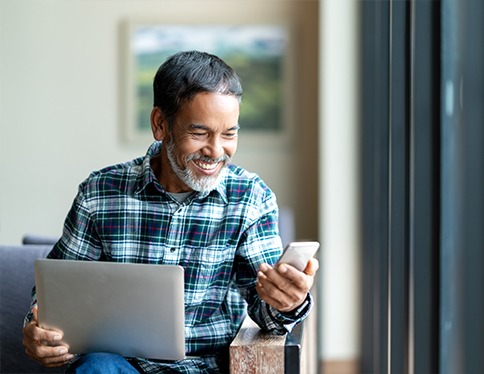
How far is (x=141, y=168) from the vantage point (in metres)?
1.91

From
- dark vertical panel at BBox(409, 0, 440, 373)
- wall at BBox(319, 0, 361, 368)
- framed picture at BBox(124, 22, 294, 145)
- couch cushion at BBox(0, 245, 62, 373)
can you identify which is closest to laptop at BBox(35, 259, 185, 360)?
couch cushion at BBox(0, 245, 62, 373)

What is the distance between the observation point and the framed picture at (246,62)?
464 cm

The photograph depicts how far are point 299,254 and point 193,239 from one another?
30 centimetres

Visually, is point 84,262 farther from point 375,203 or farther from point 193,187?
point 375,203

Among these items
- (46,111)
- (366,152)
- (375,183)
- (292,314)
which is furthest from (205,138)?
(366,152)

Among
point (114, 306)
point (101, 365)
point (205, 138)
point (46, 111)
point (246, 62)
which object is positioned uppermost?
point (246, 62)

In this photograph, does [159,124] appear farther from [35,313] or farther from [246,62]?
[246,62]

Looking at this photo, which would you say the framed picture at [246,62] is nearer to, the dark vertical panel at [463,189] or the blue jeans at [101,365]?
the dark vertical panel at [463,189]

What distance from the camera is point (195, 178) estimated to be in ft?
5.90

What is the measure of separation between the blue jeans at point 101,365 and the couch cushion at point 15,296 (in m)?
0.55

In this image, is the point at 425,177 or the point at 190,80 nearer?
the point at 190,80

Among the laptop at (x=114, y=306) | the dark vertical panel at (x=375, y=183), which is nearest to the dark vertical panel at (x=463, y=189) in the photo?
the laptop at (x=114, y=306)

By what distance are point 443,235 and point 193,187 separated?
686 millimetres

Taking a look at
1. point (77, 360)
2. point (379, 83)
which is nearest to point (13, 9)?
point (77, 360)
